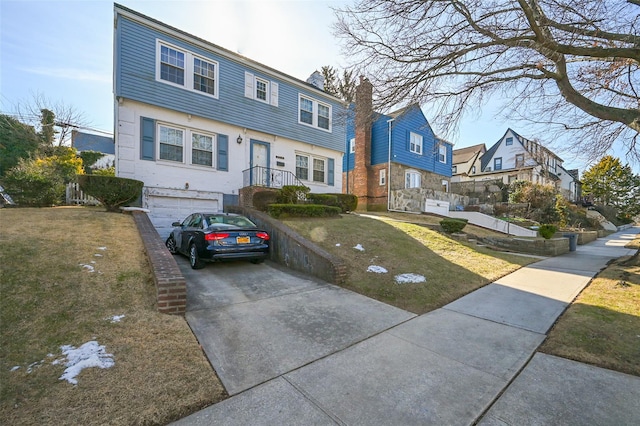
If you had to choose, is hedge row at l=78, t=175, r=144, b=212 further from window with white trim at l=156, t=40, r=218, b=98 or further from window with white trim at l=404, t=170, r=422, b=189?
window with white trim at l=404, t=170, r=422, b=189

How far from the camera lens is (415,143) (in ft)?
70.9

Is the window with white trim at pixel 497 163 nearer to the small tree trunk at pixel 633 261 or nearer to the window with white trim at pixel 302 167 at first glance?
the window with white trim at pixel 302 167

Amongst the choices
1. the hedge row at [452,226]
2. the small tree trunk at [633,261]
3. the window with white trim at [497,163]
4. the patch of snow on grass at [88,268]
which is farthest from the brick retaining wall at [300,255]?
the window with white trim at [497,163]

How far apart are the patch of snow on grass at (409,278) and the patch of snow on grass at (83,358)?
16.4ft

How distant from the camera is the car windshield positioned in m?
7.08

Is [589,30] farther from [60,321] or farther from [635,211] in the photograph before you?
[635,211]

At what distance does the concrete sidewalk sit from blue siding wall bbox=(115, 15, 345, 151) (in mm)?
5458

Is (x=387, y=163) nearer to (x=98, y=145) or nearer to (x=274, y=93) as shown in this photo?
(x=274, y=93)

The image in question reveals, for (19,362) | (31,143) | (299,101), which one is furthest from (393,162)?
(31,143)

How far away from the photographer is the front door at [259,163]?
42.8ft

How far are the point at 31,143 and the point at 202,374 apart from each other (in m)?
26.6

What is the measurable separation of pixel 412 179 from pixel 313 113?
10.1m

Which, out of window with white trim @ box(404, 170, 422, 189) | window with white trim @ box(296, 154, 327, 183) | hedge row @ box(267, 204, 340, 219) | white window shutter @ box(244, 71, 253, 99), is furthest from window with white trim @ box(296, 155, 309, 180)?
window with white trim @ box(404, 170, 422, 189)

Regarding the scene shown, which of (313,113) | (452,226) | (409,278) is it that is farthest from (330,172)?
(409,278)
